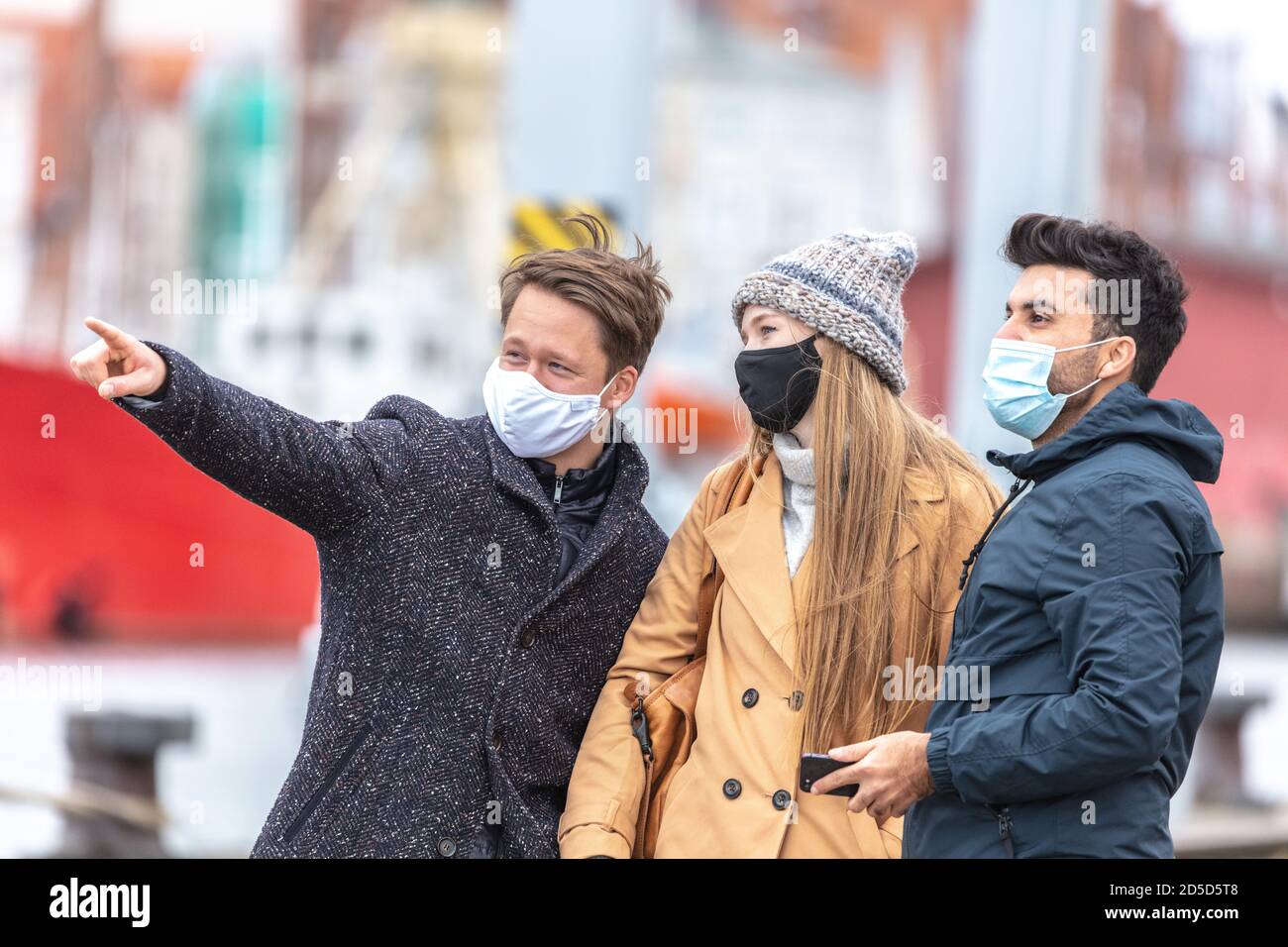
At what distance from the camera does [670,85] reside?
24000 millimetres

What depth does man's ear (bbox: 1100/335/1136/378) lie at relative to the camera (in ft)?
8.00

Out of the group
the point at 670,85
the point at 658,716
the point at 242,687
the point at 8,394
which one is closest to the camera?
the point at 658,716

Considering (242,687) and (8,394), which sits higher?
(8,394)

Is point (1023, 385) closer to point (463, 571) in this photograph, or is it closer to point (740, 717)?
point (740, 717)

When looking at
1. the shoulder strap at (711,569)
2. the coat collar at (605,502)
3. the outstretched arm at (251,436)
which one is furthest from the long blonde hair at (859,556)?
the outstretched arm at (251,436)

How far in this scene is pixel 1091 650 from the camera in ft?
7.03

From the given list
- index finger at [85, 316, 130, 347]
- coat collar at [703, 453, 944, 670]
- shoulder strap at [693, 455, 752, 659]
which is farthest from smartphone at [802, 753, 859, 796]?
index finger at [85, 316, 130, 347]

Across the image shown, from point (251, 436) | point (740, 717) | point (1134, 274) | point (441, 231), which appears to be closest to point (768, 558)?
point (740, 717)

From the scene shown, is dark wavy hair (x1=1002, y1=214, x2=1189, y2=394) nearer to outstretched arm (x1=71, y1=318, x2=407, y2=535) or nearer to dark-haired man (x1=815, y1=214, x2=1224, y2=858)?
dark-haired man (x1=815, y1=214, x2=1224, y2=858)

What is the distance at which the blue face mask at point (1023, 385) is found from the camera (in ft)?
8.14

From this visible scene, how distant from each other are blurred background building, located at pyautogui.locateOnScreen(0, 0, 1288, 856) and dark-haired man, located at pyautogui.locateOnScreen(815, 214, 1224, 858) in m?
1.07
